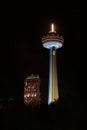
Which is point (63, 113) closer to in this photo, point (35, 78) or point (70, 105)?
point (70, 105)

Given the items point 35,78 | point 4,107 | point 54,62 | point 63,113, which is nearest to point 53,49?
point 54,62

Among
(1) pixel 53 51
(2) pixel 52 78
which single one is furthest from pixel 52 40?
(2) pixel 52 78

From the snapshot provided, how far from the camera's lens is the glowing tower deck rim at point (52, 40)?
121175 mm

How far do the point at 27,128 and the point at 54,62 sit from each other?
302 feet

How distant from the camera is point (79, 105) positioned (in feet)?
110

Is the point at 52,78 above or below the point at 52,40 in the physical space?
below

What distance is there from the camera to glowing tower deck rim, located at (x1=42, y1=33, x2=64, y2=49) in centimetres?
12118

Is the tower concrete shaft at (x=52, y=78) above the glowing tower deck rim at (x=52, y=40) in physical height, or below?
below

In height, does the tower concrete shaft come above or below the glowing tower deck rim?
below

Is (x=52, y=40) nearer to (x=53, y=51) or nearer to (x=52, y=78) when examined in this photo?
(x=53, y=51)

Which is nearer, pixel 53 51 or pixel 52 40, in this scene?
pixel 52 40

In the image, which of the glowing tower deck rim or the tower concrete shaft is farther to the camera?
the glowing tower deck rim

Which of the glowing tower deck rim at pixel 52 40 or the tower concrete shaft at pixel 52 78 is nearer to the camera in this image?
the tower concrete shaft at pixel 52 78

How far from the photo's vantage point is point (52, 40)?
12106cm
